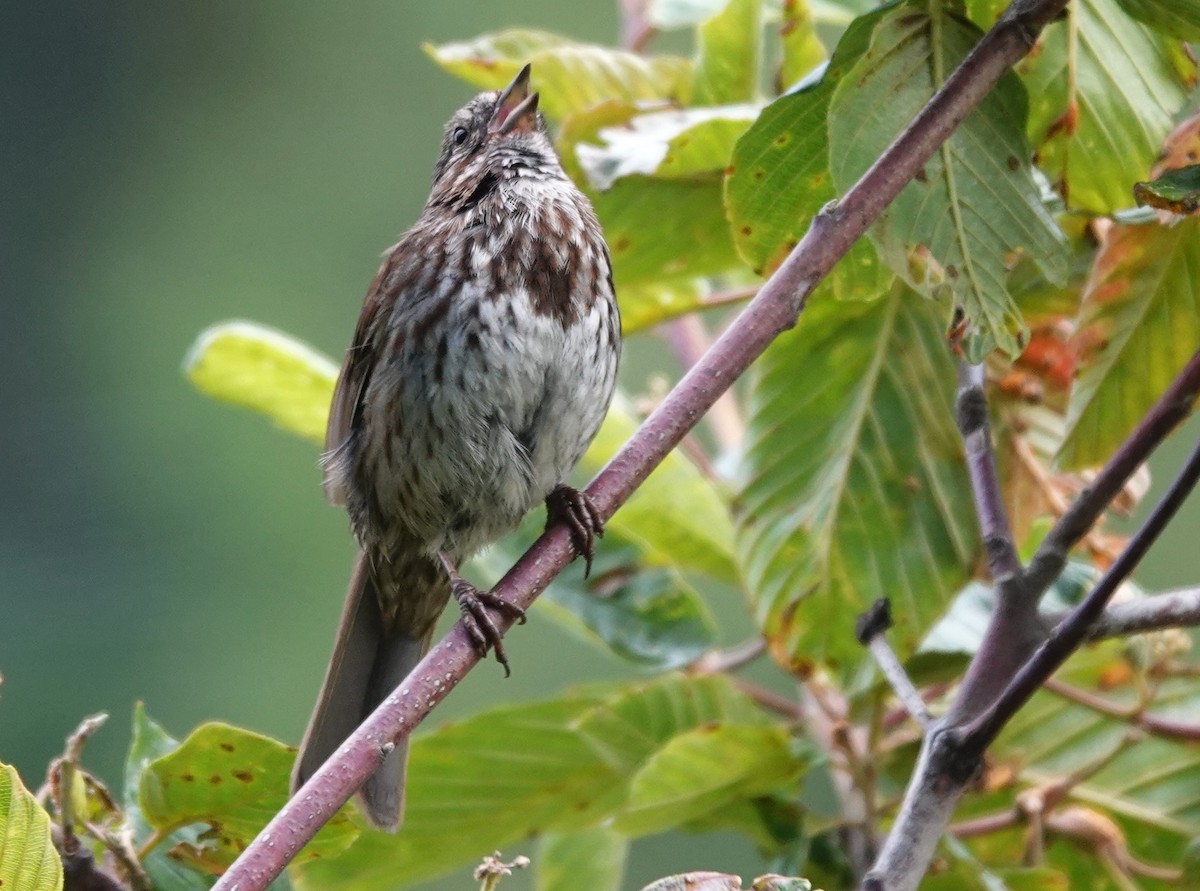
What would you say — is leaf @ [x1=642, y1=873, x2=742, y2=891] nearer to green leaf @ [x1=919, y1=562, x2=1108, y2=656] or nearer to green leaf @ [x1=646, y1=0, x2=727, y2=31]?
green leaf @ [x1=919, y1=562, x2=1108, y2=656]

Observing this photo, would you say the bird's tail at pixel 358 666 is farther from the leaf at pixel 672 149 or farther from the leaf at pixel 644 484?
the leaf at pixel 672 149

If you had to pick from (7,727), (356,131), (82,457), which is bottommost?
(7,727)

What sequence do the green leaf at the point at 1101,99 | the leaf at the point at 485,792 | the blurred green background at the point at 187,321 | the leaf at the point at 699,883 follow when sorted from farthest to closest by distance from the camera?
the blurred green background at the point at 187,321, the leaf at the point at 485,792, the green leaf at the point at 1101,99, the leaf at the point at 699,883

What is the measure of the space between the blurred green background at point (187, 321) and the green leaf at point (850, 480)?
475cm

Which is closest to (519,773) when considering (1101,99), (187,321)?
(1101,99)

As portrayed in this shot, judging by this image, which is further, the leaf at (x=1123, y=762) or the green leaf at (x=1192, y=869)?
the leaf at (x=1123, y=762)

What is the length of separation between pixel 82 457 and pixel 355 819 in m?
8.30

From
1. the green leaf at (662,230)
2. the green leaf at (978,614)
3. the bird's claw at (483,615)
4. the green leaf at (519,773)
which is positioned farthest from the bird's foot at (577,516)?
the green leaf at (978,614)

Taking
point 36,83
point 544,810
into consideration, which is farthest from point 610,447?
point 36,83

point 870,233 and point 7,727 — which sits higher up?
point 870,233

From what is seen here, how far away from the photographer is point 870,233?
1.90m

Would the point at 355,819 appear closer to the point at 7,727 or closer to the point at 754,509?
the point at 754,509

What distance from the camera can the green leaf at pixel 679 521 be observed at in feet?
9.16

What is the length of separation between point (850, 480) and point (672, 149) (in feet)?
1.92
